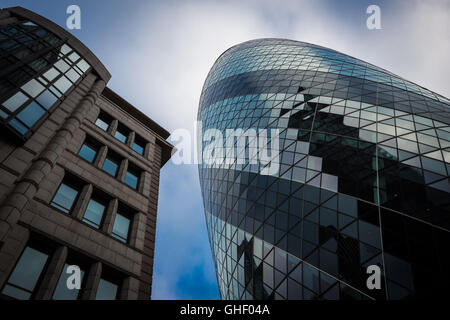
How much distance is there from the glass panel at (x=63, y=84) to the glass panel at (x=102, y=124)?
4.11 meters

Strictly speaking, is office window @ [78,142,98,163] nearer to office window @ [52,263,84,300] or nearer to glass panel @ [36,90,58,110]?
glass panel @ [36,90,58,110]

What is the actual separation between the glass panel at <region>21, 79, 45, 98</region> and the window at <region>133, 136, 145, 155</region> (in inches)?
356

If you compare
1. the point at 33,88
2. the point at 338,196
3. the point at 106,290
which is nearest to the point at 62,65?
the point at 33,88

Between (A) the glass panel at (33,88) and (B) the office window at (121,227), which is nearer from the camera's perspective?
(A) the glass panel at (33,88)

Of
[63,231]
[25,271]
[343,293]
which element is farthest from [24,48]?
Answer: [343,293]

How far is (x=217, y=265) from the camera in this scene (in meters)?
46.8

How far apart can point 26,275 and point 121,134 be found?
46.2 feet

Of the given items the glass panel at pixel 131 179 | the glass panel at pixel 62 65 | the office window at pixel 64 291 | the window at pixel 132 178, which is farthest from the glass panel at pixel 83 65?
the office window at pixel 64 291

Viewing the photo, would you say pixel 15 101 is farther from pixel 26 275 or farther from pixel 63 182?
pixel 26 275

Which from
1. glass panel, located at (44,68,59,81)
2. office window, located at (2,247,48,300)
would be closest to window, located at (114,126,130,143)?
glass panel, located at (44,68,59,81)

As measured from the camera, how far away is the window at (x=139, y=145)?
76.8 feet

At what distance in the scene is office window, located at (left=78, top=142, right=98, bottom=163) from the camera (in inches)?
703

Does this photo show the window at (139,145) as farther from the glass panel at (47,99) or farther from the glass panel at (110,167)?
the glass panel at (47,99)
